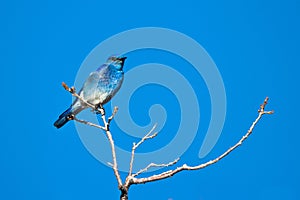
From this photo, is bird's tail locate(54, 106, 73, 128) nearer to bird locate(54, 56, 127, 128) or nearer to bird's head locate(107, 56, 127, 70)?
bird locate(54, 56, 127, 128)

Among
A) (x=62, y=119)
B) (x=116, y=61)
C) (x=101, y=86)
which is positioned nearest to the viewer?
(x=62, y=119)

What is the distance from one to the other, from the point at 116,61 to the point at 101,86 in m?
0.76

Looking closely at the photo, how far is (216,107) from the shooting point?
8156 millimetres

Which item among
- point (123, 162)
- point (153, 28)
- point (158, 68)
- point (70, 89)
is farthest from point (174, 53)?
point (70, 89)

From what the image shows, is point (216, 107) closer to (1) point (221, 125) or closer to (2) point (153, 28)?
(1) point (221, 125)

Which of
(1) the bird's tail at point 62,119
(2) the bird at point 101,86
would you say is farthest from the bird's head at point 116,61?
(1) the bird's tail at point 62,119

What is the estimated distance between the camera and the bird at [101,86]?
26.0 ft

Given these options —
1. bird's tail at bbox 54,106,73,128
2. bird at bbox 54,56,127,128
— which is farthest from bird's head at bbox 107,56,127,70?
bird's tail at bbox 54,106,73,128

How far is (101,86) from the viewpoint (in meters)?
8.62

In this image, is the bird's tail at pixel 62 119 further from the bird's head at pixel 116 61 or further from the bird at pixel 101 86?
the bird's head at pixel 116 61

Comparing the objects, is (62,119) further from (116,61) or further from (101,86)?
(116,61)

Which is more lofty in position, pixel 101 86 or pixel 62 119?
pixel 101 86

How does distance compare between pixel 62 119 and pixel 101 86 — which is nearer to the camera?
pixel 62 119

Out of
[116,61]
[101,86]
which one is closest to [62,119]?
[101,86]
